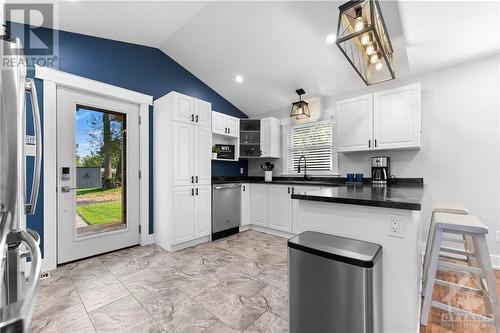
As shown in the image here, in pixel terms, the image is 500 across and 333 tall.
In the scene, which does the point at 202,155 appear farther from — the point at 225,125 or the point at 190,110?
the point at 225,125

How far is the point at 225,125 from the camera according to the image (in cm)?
420

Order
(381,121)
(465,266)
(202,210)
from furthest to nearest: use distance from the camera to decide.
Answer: (202,210) → (381,121) → (465,266)

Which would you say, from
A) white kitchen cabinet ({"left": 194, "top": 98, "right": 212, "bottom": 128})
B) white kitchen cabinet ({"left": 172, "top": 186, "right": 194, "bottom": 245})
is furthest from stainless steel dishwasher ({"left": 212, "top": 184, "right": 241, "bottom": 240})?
white kitchen cabinet ({"left": 194, "top": 98, "right": 212, "bottom": 128})

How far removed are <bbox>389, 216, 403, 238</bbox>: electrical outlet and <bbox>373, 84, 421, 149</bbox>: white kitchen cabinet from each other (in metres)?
2.06

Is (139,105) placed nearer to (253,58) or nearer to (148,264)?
(253,58)

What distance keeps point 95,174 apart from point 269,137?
117 inches

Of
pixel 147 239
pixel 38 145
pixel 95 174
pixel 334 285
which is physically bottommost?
pixel 147 239

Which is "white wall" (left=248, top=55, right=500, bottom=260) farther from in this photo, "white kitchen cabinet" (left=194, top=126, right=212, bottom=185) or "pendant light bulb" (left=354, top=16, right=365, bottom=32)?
"white kitchen cabinet" (left=194, top=126, right=212, bottom=185)

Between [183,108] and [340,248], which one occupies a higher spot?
[183,108]

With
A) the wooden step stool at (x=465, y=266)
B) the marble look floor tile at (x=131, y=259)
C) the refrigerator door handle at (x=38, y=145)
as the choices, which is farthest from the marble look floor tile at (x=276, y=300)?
the refrigerator door handle at (x=38, y=145)

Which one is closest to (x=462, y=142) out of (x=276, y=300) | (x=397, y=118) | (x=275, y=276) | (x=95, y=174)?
(x=397, y=118)

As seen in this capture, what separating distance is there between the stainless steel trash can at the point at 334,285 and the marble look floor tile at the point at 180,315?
0.75 meters

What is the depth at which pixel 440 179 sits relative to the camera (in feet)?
9.56

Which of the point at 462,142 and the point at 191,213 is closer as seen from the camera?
the point at 462,142
